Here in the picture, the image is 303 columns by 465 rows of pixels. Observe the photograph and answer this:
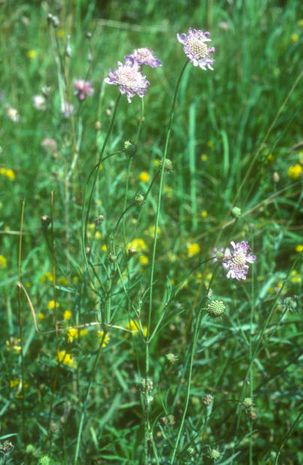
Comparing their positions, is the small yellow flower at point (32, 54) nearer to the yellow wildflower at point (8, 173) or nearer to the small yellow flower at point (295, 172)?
the yellow wildflower at point (8, 173)

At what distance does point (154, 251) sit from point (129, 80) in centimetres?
37

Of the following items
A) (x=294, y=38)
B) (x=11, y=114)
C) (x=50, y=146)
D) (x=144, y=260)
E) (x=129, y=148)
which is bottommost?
(x=129, y=148)

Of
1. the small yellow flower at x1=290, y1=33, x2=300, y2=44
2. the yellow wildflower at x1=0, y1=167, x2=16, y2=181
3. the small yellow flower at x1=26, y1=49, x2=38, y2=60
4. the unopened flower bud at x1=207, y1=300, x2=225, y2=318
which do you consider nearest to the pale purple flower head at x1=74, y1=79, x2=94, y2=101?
the yellow wildflower at x1=0, y1=167, x2=16, y2=181

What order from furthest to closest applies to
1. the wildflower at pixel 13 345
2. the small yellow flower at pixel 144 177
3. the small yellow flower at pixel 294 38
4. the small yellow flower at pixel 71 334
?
the small yellow flower at pixel 294 38 → the small yellow flower at pixel 144 177 → the wildflower at pixel 13 345 → the small yellow flower at pixel 71 334

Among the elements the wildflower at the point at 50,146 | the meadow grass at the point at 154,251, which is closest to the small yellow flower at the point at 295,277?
the meadow grass at the point at 154,251

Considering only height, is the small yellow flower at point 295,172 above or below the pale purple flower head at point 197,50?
above

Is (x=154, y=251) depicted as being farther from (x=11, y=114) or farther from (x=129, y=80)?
(x=11, y=114)

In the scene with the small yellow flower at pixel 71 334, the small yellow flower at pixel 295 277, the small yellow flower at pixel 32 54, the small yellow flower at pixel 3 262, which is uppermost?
the small yellow flower at pixel 32 54

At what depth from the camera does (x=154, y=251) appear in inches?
49.4

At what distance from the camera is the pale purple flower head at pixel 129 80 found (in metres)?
1.30

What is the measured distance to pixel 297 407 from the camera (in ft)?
5.62

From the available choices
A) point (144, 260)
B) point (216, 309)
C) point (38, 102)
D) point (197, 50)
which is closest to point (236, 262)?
point (216, 309)

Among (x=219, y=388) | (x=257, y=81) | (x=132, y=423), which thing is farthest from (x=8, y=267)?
(x=257, y=81)

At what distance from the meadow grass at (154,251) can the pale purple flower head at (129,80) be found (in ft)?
0.11
